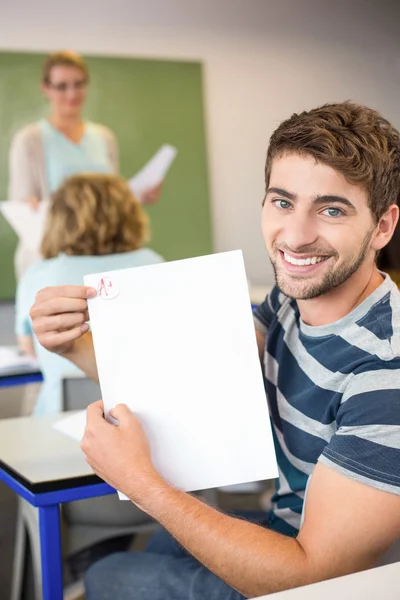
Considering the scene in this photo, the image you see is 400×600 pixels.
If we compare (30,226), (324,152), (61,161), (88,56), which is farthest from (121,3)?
(324,152)

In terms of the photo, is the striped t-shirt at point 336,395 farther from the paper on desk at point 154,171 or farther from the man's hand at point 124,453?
the paper on desk at point 154,171

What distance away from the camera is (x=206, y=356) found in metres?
1.16

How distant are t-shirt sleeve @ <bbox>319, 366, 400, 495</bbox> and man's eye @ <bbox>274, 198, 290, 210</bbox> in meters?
0.30

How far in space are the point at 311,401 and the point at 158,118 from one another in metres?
3.46

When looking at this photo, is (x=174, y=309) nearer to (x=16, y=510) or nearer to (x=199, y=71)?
(x=16, y=510)

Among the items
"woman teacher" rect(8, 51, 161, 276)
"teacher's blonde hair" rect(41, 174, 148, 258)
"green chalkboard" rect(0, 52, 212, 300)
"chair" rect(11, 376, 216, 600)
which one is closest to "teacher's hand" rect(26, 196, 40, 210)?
"woman teacher" rect(8, 51, 161, 276)

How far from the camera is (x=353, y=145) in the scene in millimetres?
1160

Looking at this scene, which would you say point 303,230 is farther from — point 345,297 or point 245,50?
point 245,50

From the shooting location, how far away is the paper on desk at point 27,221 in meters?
4.09

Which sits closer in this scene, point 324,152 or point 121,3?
point 324,152

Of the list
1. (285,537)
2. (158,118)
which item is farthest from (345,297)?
(158,118)

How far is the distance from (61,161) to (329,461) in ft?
11.3

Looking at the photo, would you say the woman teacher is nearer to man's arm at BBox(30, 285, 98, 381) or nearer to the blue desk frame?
man's arm at BBox(30, 285, 98, 381)

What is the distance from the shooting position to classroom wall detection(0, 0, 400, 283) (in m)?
4.31
